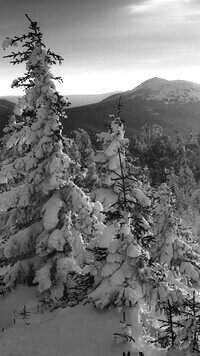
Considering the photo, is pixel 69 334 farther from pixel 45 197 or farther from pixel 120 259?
pixel 45 197

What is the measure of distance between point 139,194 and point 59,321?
231 inches

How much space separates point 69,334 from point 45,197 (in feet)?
19.9

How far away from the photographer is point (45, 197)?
16.1 m

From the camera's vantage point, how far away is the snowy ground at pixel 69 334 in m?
10.7

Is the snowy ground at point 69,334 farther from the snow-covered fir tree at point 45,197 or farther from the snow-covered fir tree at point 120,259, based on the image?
the snow-covered fir tree at point 45,197

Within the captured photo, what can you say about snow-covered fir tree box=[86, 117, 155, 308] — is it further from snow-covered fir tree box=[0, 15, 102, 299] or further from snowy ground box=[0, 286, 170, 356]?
snow-covered fir tree box=[0, 15, 102, 299]

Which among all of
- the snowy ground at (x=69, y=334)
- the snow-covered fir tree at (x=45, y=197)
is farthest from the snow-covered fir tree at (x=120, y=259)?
the snow-covered fir tree at (x=45, y=197)

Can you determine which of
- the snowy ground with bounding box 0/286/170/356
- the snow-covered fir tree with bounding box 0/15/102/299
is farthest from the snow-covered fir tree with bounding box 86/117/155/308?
the snow-covered fir tree with bounding box 0/15/102/299

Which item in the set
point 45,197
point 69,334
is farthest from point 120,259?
point 45,197

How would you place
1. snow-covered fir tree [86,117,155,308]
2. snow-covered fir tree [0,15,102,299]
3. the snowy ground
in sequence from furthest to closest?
1. snow-covered fir tree [0,15,102,299]
2. snow-covered fir tree [86,117,155,308]
3. the snowy ground

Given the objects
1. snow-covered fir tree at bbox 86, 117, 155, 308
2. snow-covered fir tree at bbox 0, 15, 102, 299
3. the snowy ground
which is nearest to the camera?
the snowy ground

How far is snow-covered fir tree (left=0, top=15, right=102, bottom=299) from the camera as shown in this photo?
48.8 ft

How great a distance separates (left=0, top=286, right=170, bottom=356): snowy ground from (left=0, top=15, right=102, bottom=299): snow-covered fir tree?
6.67 ft

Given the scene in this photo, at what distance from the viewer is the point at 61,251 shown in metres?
15.2
